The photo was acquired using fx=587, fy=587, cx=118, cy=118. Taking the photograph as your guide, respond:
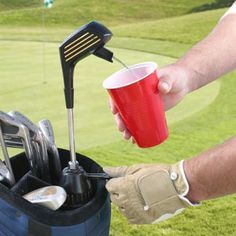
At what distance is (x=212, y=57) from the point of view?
1.70m

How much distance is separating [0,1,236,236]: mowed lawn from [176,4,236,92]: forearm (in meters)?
0.85

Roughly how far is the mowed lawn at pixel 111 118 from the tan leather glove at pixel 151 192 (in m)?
1.08

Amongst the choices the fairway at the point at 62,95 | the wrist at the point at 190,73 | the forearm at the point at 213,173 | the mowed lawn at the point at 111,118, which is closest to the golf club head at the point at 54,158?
the forearm at the point at 213,173

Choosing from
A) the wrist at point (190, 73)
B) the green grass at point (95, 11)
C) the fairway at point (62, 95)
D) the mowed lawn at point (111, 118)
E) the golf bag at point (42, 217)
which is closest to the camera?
the golf bag at point (42, 217)

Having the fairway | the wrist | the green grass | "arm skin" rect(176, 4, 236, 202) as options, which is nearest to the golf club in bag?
"arm skin" rect(176, 4, 236, 202)

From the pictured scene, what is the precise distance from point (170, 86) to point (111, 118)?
92.9 inches

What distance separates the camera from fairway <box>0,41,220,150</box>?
355 cm

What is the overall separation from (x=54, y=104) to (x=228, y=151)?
303 cm

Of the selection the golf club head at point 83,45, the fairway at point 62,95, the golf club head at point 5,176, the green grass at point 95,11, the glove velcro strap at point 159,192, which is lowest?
the green grass at point 95,11

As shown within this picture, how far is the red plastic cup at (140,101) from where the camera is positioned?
53.7 inches

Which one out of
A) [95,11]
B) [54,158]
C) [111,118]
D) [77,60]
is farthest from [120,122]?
[95,11]

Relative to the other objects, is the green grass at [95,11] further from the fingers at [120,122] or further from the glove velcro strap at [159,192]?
the glove velcro strap at [159,192]

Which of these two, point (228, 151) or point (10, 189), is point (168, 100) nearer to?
point (228, 151)

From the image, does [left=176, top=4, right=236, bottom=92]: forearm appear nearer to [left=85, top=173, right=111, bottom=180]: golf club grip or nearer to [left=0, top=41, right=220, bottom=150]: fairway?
[left=85, top=173, right=111, bottom=180]: golf club grip
